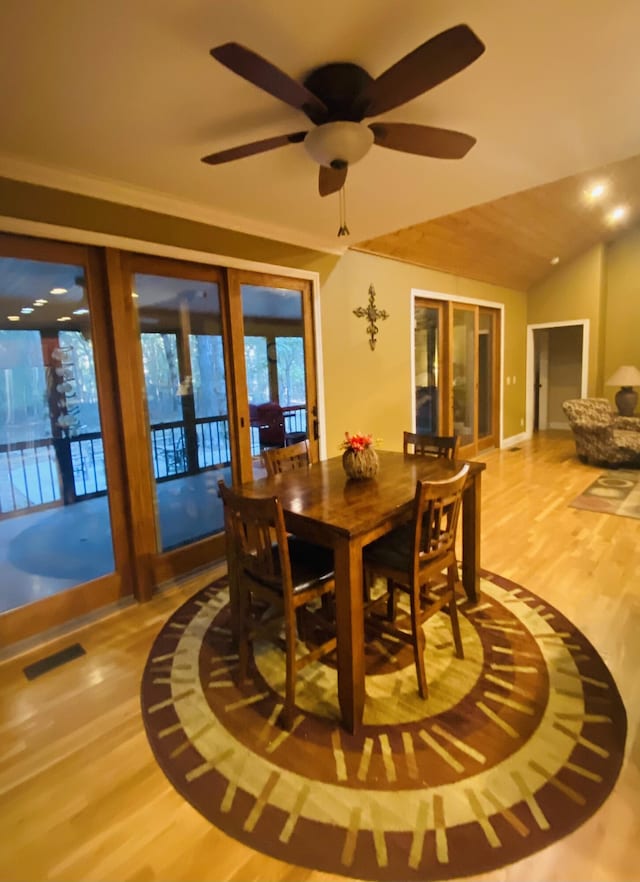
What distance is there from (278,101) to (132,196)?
1.22 m

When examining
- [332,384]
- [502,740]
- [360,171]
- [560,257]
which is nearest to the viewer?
[502,740]

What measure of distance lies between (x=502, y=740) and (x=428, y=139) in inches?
95.9

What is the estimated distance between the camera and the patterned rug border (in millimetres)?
4066

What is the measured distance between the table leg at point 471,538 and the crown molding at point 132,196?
8.09ft

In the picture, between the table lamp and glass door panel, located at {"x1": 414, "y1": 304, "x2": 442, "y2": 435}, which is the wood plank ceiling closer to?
glass door panel, located at {"x1": 414, "y1": 304, "x2": 442, "y2": 435}

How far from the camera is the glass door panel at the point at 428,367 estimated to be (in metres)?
5.32

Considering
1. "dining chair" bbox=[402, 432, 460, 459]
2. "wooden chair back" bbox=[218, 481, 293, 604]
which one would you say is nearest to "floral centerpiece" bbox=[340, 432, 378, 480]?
"wooden chair back" bbox=[218, 481, 293, 604]

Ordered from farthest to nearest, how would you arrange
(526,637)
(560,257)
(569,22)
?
(560,257) → (526,637) → (569,22)

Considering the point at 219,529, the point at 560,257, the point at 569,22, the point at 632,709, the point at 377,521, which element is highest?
the point at 560,257

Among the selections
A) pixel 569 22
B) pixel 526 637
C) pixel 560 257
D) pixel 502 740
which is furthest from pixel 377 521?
pixel 560 257

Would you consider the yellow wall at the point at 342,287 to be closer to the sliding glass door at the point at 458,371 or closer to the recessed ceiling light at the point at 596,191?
the sliding glass door at the point at 458,371

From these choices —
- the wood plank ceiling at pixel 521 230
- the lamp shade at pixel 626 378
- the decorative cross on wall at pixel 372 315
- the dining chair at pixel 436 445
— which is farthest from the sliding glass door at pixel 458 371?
the dining chair at pixel 436 445

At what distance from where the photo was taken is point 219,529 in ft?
11.1

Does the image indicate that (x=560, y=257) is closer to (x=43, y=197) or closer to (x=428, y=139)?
(x=428, y=139)
